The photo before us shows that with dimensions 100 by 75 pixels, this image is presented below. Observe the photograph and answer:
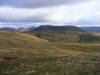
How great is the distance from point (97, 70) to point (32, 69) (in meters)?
10.0

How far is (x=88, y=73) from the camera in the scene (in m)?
22.1

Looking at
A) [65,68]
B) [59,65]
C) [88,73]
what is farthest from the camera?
[59,65]

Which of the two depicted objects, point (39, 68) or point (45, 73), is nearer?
point (45, 73)

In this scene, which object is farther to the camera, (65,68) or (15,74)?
(65,68)

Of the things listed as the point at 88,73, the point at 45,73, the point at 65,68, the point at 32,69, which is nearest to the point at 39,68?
the point at 32,69

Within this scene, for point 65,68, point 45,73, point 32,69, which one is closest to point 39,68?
point 32,69

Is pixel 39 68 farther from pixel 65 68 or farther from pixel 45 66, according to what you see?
pixel 65 68

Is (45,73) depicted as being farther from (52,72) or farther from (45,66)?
(45,66)

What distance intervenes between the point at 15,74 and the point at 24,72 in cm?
136

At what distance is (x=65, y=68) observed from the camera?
79.3 feet

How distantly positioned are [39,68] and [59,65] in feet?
11.5

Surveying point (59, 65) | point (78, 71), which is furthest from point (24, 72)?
point (78, 71)

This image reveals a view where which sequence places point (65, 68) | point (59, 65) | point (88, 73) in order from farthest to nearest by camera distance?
1. point (59, 65)
2. point (65, 68)
3. point (88, 73)

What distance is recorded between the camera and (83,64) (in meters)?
26.3
